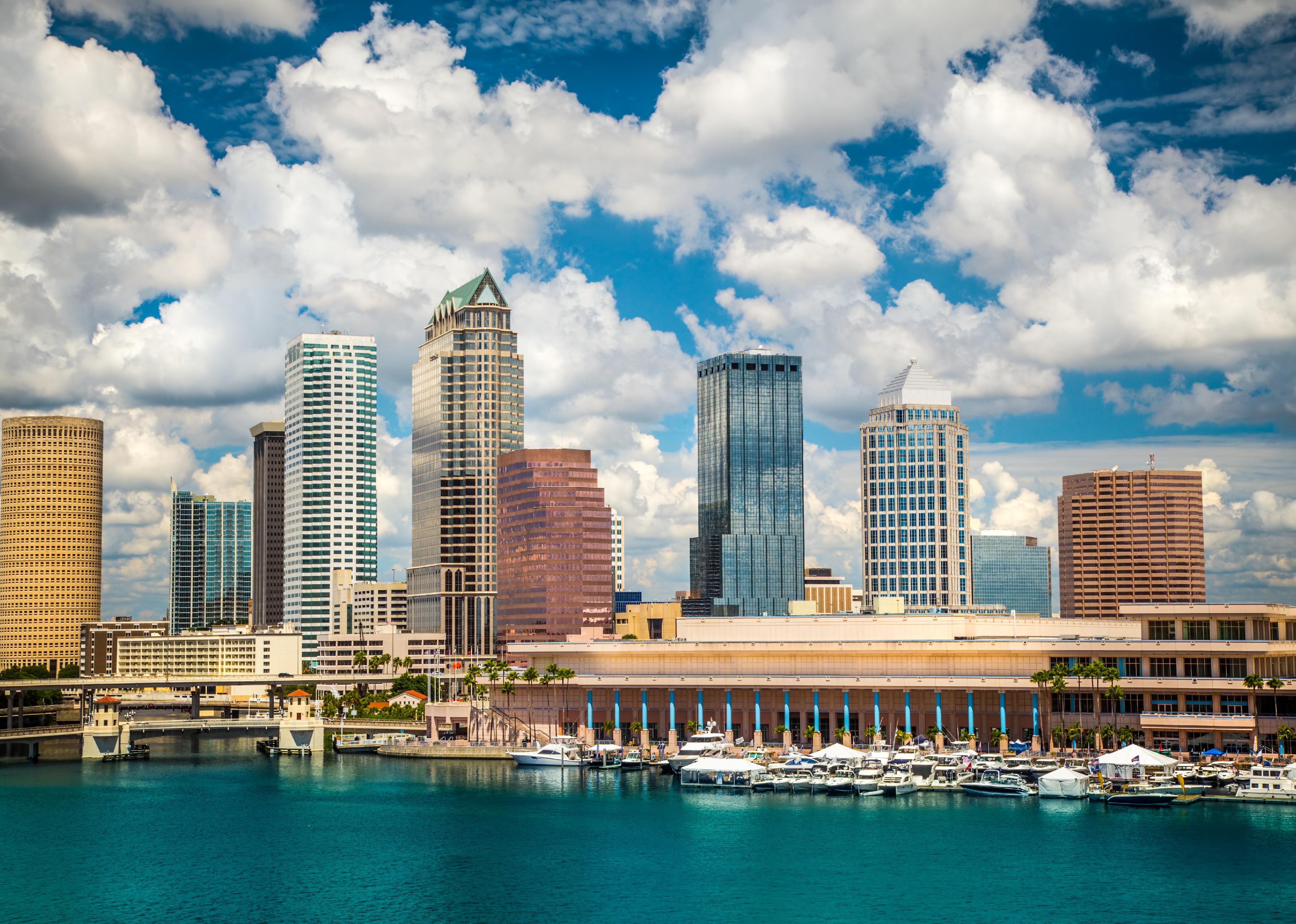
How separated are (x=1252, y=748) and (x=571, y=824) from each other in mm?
92461

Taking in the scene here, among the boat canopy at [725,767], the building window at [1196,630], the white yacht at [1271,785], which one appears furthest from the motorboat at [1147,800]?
the boat canopy at [725,767]

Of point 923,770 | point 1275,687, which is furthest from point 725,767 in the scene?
point 1275,687

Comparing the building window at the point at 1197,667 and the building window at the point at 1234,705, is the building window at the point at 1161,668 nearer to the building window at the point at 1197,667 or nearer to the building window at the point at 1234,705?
the building window at the point at 1197,667

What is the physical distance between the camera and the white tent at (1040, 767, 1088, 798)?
544 feet

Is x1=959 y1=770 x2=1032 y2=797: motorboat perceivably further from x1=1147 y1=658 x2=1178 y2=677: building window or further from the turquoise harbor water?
x1=1147 y1=658 x2=1178 y2=677: building window

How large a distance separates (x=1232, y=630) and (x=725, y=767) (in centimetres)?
7287

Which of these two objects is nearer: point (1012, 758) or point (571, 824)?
point (571, 824)

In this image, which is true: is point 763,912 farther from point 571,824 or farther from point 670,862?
point 571,824

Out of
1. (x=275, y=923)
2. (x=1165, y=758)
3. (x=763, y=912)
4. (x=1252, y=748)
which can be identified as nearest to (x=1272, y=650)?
(x=1252, y=748)

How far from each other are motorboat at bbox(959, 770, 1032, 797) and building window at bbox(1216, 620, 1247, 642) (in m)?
42.2

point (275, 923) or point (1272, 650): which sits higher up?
point (1272, 650)

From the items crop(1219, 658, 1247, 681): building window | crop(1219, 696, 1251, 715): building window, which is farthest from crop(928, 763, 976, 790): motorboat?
crop(1219, 658, 1247, 681): building window

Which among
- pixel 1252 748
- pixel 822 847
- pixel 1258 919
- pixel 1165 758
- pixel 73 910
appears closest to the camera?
A: pixel 1258 919

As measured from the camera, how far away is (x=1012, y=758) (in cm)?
18862
